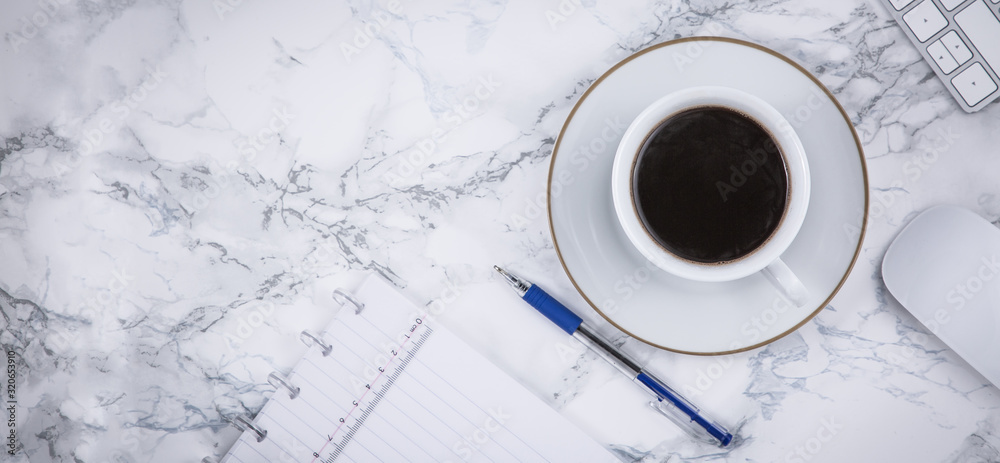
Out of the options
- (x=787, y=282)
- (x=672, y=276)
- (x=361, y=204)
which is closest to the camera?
(x=787, y=282)

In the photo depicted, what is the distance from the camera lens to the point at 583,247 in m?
0.80

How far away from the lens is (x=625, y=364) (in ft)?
2.85

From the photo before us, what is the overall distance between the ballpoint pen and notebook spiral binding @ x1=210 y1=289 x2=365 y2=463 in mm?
220

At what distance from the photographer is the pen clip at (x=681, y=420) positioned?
88 cm

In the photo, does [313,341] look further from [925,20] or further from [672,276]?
[925,20]

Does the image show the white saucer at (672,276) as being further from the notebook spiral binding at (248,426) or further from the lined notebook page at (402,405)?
the notebook spiral binding at (248,426)

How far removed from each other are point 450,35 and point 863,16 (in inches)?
24.0

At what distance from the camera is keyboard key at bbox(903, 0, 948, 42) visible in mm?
831

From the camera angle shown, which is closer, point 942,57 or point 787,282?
point 787,282

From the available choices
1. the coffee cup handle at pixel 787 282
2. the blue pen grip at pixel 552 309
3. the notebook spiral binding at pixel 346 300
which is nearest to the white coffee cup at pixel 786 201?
the coffee cup handle at pixel 787 282

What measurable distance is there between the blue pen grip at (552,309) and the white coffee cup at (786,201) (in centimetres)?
19

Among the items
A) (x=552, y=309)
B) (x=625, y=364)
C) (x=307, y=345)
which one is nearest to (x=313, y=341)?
(x=307, y=345)

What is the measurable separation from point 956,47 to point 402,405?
3.11 feet

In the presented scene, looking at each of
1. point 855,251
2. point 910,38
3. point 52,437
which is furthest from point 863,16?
point 52,437
